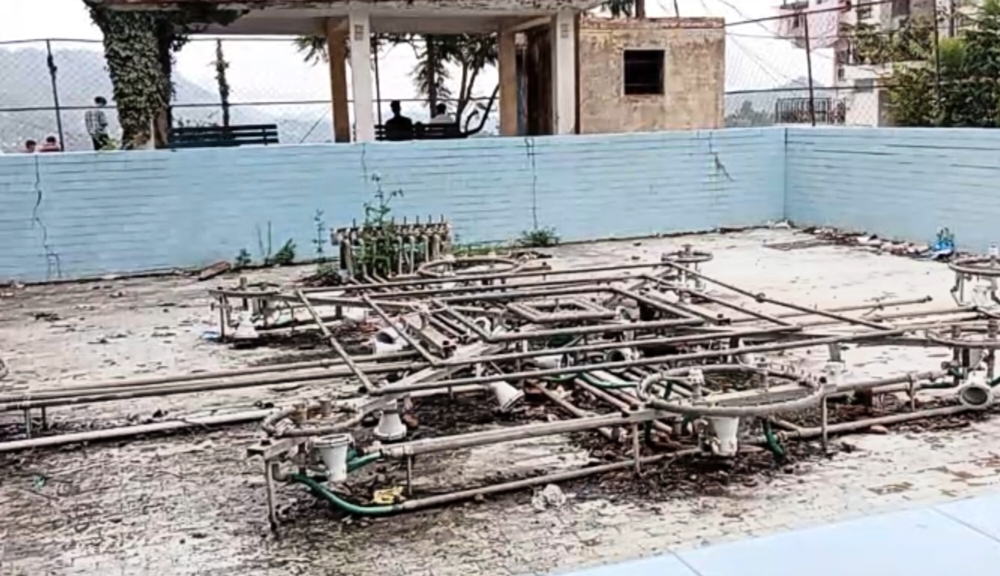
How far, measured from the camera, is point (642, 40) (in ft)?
46.6

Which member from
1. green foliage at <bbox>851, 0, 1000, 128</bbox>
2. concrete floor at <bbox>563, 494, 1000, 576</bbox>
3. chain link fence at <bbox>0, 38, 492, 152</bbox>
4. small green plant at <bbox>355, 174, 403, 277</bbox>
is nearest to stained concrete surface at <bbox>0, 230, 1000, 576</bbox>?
concrete floor at <bbox>563, 494, 1000, 576</bbox>

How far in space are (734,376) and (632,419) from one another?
1.62 m

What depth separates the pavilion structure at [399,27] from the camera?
12.3 m

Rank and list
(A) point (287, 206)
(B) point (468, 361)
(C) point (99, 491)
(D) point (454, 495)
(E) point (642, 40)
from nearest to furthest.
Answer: (D) point (454, 495) → (C) point (99, 491) → (B) point (468, 361) → (A) point (287, 206) → (E) point (642, 40)

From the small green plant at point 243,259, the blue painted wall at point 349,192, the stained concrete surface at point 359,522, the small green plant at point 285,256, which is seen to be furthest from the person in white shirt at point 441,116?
the stained concrete surface at point 359,522

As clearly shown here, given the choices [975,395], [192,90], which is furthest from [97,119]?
[975,395]

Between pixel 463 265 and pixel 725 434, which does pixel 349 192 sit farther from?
pixel 725 434

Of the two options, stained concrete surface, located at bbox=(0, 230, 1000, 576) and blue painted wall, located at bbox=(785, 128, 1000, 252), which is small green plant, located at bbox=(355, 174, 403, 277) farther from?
blue painted wall, located at bbox=(785, 128, 1000, 252)

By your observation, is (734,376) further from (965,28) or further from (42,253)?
(965,28)

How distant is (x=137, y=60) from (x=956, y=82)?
10.4 m

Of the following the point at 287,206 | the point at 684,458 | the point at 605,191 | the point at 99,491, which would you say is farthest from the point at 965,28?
the point at 99,491

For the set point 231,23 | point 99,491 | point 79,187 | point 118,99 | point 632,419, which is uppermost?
point 231,23

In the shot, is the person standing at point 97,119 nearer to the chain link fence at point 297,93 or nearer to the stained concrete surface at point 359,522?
the chain link fence at point 297,93

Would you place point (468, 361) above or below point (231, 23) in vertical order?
below
